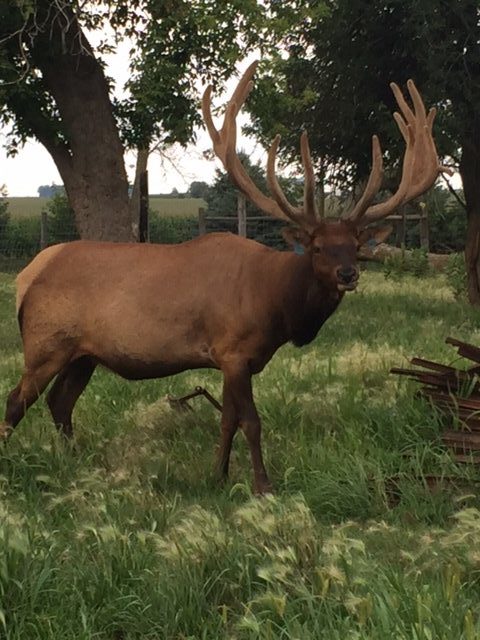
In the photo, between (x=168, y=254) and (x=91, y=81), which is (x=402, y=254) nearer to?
(x=91, y=81)

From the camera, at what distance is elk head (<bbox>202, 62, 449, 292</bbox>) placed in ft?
17.1

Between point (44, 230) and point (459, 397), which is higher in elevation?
point (44, 230)

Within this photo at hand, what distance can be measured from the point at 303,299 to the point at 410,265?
17230 mm

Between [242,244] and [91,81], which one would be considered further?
[91,81]

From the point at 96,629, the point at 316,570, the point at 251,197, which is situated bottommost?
the point at 96,629

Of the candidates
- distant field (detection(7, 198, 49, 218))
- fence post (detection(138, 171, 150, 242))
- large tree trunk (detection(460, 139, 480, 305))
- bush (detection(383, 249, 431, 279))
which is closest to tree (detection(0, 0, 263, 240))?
large tree trunk (detection(460, 139, 480, 305))

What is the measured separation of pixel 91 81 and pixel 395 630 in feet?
34.0

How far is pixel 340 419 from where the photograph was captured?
621cm

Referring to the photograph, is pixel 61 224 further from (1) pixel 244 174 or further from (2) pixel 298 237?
(2) pixel 298 237

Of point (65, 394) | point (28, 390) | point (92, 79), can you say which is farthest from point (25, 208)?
point (28, 390)

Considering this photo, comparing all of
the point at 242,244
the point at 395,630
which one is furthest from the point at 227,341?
the point at 395,630

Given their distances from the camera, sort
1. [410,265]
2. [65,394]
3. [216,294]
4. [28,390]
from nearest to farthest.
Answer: [216,294] < [28,390] < [65,394] < [410,265]

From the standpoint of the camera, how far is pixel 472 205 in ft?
48.0

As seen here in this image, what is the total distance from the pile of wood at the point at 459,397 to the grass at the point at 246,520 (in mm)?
108
